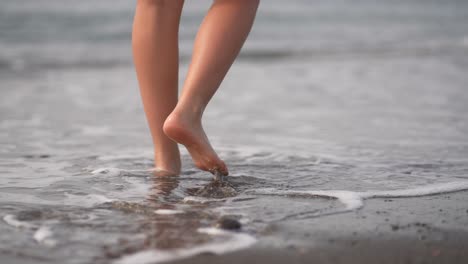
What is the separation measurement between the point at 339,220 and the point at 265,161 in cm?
89

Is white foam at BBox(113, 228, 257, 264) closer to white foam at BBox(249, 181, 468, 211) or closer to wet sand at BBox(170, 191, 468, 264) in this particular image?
wet sand at BBox(170, 191, 468, 264)

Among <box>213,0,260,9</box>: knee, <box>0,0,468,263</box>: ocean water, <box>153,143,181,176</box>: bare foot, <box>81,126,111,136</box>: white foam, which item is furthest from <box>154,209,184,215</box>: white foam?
<box>81,126,111,136</box>: white foam

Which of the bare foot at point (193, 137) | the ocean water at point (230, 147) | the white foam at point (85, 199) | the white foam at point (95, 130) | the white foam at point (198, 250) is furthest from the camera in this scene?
the white foam at point (95, 130)

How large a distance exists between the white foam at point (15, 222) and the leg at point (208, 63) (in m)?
0.50

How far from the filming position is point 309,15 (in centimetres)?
1376

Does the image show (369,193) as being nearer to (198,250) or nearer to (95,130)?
(198,250)

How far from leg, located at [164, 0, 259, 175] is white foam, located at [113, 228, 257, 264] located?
0.51m

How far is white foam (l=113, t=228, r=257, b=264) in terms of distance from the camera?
1504 millimetres

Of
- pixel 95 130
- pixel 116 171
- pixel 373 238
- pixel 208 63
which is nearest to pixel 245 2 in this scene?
pixel 208 63

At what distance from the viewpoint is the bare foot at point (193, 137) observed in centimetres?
209

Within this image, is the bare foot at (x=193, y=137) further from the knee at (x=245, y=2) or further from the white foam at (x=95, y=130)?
the white foam at (x=95, y=130)

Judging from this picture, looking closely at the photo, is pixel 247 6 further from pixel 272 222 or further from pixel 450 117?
pixel 450 117

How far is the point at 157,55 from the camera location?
7.58 ft

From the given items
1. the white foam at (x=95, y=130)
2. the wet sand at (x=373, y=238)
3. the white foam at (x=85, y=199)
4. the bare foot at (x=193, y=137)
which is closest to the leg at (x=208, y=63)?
the bare foot at (x=193, y=137)
